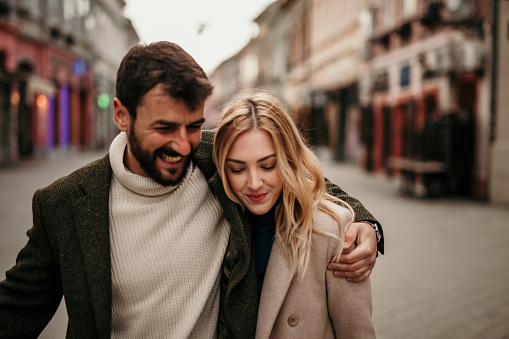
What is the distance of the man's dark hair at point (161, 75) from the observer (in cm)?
176

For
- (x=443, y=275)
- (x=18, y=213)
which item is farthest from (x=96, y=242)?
(x=18, y=213)

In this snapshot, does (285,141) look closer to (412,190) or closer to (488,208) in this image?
(488,208)

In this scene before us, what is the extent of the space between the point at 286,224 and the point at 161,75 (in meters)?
0.80

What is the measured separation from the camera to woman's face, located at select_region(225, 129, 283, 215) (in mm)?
1959

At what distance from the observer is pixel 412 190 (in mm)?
11648

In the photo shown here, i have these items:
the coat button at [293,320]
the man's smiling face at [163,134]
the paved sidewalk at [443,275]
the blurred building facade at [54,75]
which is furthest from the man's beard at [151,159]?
the blurred building facade at [54,75]

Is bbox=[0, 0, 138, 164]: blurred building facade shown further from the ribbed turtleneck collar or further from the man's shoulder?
the ribbed turtleneck collar

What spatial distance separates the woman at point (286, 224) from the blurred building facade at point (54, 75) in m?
14.1

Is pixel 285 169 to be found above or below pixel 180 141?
below

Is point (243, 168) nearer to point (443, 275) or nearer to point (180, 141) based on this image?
point (180, 141)

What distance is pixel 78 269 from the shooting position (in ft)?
5.65

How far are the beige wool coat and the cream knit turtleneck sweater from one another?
0.25 meters

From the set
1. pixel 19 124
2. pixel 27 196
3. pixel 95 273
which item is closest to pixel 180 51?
pixel 95 273

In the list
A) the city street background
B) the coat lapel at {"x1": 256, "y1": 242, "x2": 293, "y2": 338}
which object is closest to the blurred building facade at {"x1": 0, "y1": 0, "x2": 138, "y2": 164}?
the city street background
